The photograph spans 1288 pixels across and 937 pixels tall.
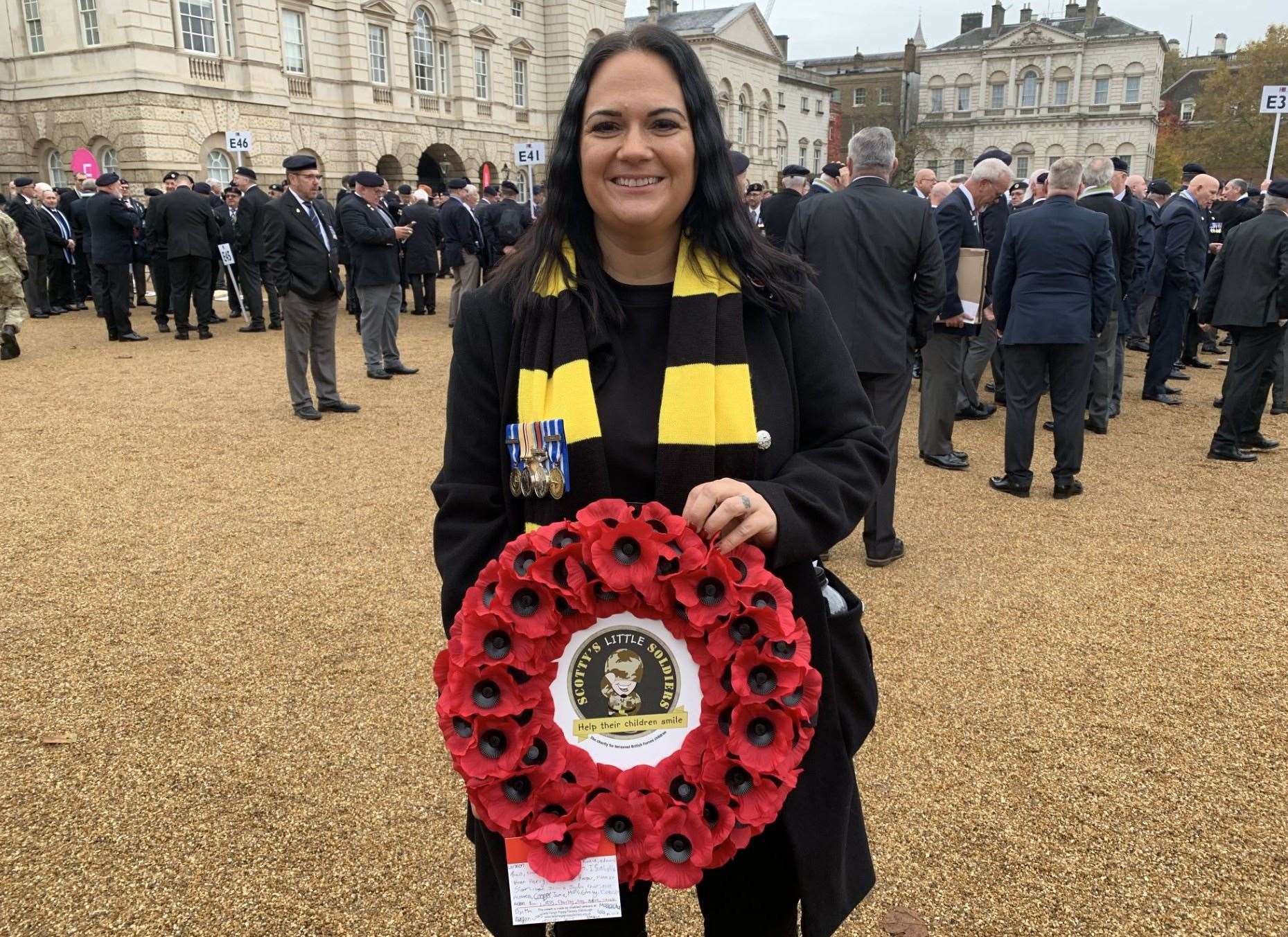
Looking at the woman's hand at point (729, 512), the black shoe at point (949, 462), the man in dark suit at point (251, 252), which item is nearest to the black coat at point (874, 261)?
the black shoe at point (949, 462)

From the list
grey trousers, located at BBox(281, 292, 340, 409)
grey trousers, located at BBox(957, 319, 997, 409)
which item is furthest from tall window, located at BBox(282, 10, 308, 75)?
grey trousers, located at BBox(957, 319, 997, 409)

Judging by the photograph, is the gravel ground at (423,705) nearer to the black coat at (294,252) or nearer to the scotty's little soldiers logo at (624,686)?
the scotty's little soldiers logo at (624,686)

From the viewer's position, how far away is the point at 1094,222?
650 centimetres

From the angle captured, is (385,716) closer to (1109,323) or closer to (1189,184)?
(1109,323)

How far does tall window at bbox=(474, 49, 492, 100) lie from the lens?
3872 centimetres

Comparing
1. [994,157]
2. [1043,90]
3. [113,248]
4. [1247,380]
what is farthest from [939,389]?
[1043,90]

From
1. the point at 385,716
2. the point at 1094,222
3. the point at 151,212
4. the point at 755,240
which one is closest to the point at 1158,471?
the point at 1094,222

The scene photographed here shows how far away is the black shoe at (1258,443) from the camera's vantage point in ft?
27.2

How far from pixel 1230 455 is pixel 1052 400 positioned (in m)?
2.38

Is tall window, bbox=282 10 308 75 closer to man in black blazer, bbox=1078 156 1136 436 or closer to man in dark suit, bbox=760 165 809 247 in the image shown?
man in dark suit, bbox=760 165 809 247

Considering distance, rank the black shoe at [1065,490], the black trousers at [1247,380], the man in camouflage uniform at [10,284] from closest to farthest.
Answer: the black shoe at [1065,490]
the black trousers at [1247,380]
the man in camouflage uniform at [10,284]

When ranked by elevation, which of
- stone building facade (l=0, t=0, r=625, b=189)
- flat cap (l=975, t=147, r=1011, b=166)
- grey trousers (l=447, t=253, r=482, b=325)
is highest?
stone building facade (l=0, t=0, r=625, b=189)

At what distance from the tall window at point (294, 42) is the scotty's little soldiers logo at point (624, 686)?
33.6m

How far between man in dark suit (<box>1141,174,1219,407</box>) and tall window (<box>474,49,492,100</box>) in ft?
111
